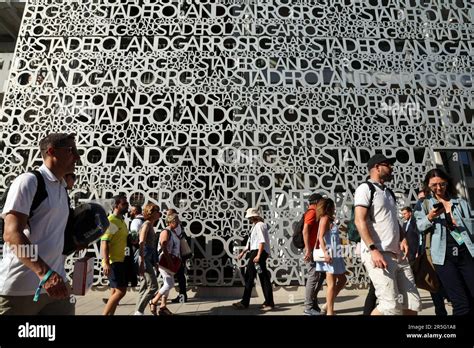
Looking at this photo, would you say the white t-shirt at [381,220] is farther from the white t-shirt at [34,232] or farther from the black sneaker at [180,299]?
the black sneaker at [180,299]

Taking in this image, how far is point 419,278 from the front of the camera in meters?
3.88

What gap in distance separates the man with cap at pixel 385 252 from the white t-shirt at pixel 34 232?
2.60m

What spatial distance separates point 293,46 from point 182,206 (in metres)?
4.80

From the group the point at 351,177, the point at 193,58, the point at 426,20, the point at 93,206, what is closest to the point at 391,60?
the point at 426,20

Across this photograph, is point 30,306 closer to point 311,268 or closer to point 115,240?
point 115,240

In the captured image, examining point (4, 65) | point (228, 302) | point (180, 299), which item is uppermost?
point (4, 65)

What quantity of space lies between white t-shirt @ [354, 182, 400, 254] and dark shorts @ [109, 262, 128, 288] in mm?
2929

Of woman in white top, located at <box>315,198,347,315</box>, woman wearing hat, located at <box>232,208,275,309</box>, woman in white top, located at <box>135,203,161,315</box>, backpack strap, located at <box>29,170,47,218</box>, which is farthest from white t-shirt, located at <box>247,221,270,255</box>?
backpack strap, located at <box>29,170,47,218</box>

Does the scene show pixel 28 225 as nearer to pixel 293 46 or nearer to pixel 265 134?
pixel 265 134

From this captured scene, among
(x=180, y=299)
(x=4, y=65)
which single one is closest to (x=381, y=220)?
(x=180, y=299)

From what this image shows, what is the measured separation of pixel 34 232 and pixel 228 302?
5134mm

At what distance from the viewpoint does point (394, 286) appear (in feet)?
10.7
